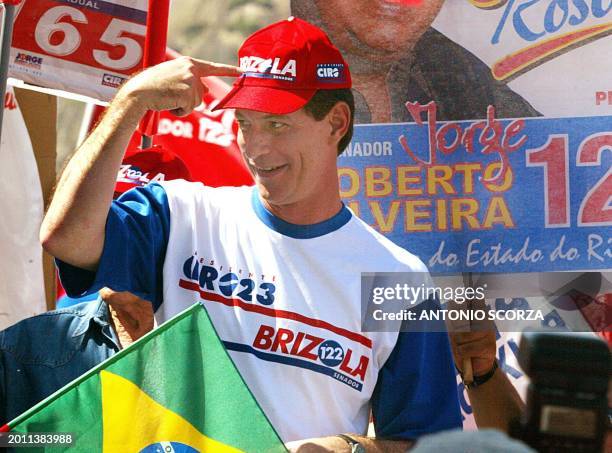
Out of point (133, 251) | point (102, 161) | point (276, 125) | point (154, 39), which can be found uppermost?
point (154, 39)

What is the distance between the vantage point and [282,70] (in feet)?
7.54

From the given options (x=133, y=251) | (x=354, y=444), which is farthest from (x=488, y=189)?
(x=133, y=251)

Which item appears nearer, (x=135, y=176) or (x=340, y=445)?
(x=340, y=445)

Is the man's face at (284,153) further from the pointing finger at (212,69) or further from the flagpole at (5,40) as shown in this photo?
the flagpole at (5,40)

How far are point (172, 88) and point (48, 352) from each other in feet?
1.94

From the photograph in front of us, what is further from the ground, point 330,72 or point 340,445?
point 330,72

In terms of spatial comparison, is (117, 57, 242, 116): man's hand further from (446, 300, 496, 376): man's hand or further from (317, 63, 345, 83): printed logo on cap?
(446, 300, 496, 376): man's hand

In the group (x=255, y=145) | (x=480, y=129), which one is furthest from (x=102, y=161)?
(x=480, y=129)

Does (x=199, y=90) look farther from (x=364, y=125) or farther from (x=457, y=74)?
(x=457, y=74)

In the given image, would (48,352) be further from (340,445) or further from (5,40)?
(5,40)

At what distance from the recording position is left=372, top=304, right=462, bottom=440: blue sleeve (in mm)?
2256

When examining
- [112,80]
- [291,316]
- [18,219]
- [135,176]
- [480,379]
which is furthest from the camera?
[18,219]

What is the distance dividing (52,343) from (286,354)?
19.9 inches

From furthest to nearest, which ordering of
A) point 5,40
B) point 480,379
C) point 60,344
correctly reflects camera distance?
point 5,40 < point 60,344 < point 480,379
